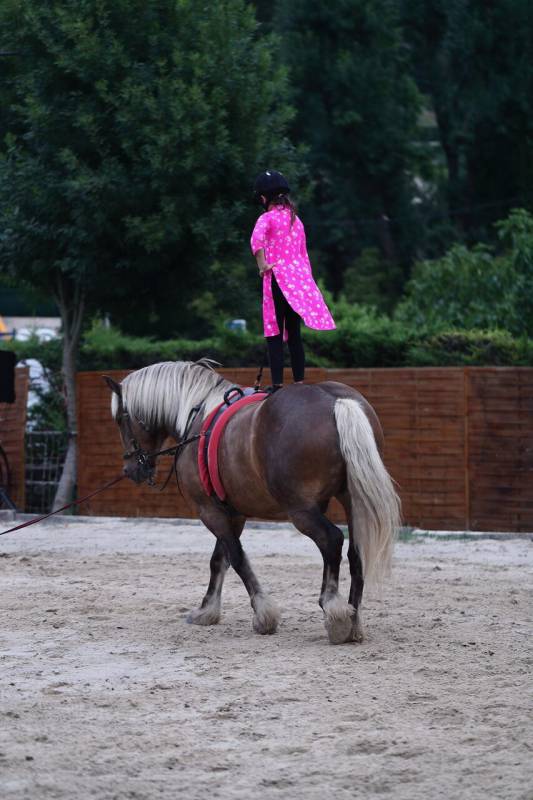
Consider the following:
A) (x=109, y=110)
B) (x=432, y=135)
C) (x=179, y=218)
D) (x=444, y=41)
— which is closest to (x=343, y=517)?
(x=179, y=218)

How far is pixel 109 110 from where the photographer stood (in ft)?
46.8

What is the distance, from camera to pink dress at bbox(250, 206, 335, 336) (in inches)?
304

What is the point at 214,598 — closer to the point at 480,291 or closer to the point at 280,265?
the point at 280,265

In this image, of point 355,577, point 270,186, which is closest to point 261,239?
point 270,186

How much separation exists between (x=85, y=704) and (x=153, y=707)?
340 mm

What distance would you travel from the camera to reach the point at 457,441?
1355cm

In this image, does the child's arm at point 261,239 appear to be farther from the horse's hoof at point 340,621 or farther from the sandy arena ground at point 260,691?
the sandy arena ground at point 260,691

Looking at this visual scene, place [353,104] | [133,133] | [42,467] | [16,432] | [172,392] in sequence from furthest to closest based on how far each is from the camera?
[353,104]
[42,467]
[16,432]
[133,133]
[172,392]

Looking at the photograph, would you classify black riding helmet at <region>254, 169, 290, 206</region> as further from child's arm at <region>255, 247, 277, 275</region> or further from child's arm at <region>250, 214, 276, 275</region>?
child's arm at <region>255, 247, 277, 275</region>

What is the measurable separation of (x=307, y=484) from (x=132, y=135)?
26.4 feet

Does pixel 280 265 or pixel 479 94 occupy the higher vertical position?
pixel 479 94

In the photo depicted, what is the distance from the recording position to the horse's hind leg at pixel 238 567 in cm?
765

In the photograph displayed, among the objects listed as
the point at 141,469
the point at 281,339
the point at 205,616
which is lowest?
the point at 205,616

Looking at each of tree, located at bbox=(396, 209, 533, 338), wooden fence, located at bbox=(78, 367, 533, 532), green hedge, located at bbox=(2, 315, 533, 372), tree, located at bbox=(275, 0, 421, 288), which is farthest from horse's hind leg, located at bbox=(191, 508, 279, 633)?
tree, located at bbox=(275, 0, 421, 288)
